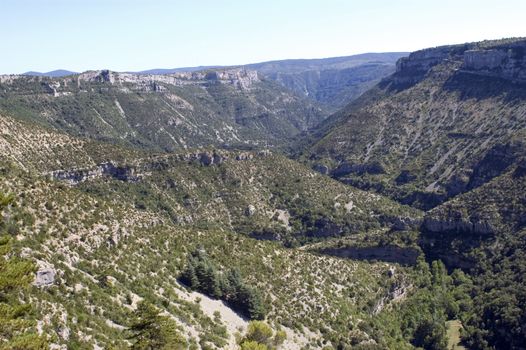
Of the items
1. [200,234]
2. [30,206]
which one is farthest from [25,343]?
[200,234]

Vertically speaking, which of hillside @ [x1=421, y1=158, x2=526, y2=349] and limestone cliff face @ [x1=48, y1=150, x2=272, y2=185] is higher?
limestone cliff face @ [x1=48, y1=150, x2=272, y2=185]

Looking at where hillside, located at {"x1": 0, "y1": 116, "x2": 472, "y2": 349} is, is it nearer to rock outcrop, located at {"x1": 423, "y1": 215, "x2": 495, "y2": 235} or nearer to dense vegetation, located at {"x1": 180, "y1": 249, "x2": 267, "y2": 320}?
dense vegetation, located at {"x1": 180, "y1": 249, "x2": 267, "y2": 320}

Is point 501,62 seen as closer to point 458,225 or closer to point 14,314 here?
point 458,225

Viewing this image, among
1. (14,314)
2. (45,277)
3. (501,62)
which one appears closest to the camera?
(14,314)

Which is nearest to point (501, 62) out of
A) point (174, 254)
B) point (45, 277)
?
point (174, 254)

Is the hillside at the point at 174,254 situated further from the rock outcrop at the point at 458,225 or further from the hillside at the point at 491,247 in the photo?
the rock outcrop at the point at 458,225

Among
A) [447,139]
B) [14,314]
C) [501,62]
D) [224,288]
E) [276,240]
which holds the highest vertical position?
[501,62]

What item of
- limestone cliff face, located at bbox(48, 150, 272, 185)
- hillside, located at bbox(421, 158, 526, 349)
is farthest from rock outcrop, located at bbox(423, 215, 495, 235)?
limestone cliff face, located at bbox(48, 150, 272, 185)

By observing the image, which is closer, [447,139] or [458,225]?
[458,225]

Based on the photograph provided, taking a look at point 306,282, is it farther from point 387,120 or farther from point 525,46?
point 525,46
